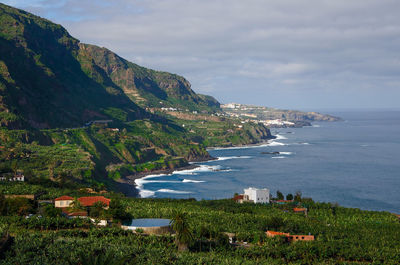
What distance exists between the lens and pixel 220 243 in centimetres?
6372

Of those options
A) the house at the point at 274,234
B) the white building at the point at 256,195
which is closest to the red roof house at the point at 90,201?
the house at the point at 274,234

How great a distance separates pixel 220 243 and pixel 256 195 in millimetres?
48981

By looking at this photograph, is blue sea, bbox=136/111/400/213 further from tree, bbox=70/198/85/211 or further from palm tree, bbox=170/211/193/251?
palm tree, bbox=170/211/193/251

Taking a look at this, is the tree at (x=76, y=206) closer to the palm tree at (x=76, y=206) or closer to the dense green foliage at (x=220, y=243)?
the palm tree at (x=76, y=206)

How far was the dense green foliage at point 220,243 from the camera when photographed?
52.9 metres

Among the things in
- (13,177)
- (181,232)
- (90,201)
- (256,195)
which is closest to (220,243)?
(181,232)

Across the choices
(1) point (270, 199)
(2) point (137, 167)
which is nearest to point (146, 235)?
(1) point (270, 199)

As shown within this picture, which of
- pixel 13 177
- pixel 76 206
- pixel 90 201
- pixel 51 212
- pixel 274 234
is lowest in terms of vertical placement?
pixel 13 177

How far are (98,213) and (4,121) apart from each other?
112 metres

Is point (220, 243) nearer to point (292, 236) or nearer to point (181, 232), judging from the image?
point (181, 232)

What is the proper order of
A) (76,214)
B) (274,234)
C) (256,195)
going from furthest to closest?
(256,195)
(76,214)
(274,234)

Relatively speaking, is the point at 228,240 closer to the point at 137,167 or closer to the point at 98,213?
the point at 98,213

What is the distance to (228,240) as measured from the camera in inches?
2547

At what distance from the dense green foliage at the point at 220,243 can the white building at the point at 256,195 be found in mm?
20565
